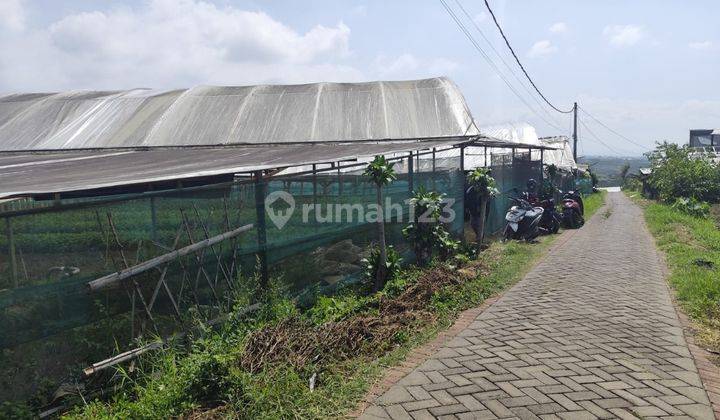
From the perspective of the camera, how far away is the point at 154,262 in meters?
4.42

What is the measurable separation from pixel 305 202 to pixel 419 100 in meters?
7.68

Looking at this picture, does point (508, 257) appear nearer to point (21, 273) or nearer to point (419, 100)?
point (419, 100)

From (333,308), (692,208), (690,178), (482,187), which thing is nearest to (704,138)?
(690,178)

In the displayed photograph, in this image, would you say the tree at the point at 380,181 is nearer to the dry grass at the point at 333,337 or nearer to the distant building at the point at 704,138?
the dry grass at the point at 333,337

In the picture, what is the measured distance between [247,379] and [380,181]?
372 cm

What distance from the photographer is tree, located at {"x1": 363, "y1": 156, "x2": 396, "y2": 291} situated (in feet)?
23.0

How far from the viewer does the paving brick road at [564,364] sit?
3.72 meters

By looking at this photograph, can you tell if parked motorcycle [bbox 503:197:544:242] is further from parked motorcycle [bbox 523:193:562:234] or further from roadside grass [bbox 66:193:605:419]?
roadside grass [bbox 66:193:605:419]

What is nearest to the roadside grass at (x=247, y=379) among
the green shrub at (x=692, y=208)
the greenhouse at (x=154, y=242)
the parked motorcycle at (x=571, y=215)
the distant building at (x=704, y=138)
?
A: the greenhouse at (x=154, y=242)

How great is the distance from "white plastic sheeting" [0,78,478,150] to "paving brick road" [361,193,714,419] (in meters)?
6.11

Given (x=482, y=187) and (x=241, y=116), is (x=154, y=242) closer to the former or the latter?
(x=482, y=187)

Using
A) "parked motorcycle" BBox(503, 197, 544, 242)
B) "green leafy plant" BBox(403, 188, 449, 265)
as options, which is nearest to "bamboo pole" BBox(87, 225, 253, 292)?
"green leafy plant" BBox(403, 188, 449, 265)

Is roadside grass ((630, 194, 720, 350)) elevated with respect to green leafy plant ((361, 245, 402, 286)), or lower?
lower

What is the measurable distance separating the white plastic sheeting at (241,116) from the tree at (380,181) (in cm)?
518
